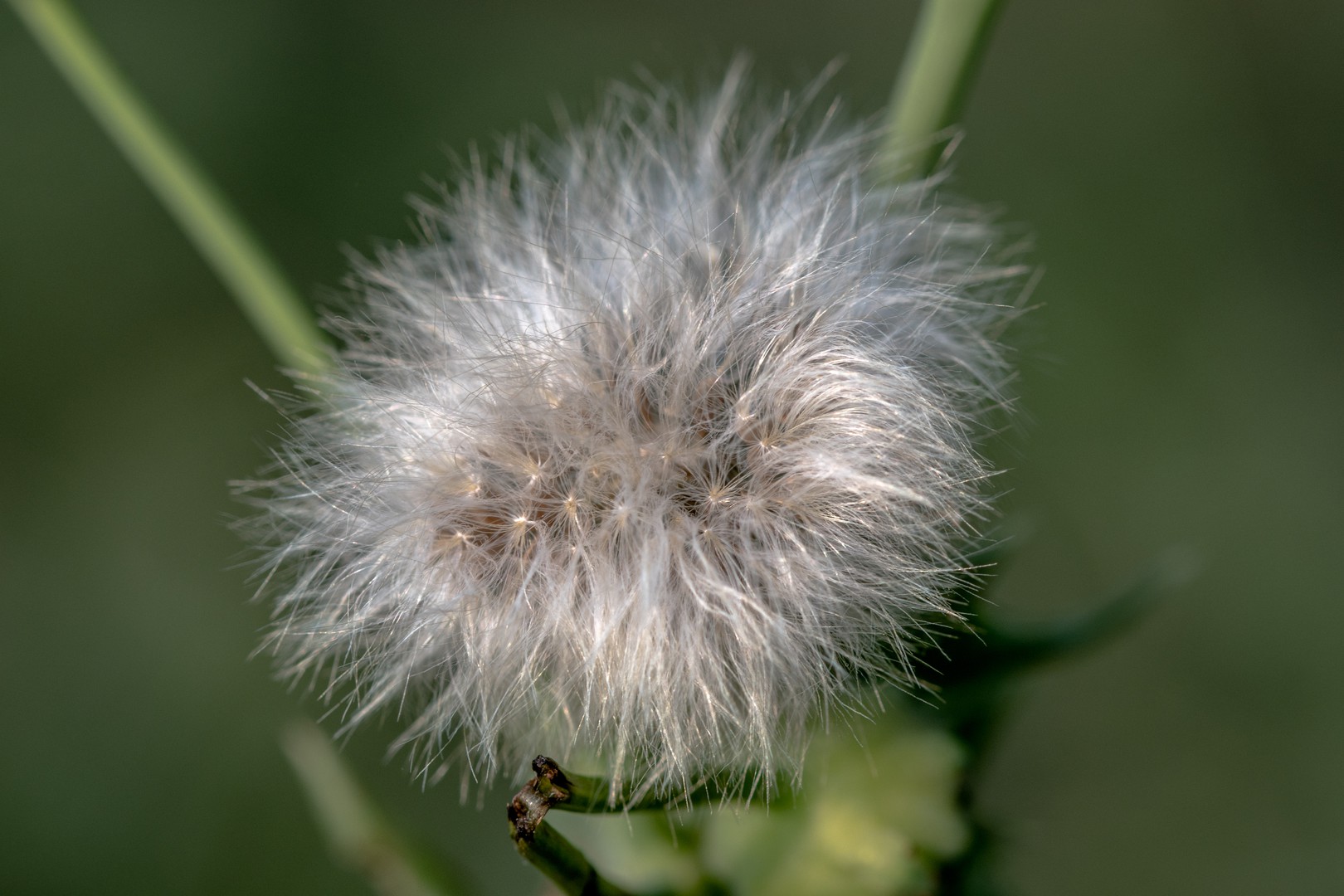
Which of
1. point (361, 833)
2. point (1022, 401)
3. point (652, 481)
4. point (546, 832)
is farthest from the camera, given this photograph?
point (1022, 401)

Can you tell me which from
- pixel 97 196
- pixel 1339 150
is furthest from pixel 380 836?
pixel 1339 150

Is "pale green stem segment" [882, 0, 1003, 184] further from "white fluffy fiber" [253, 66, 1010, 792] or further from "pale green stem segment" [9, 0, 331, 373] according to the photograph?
"pale green stem segment" [9, 0, 331, 373]

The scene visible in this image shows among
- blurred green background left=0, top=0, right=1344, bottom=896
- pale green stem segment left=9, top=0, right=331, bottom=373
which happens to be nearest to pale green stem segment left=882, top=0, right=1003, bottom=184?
pale green stem segment left=9, top=0, right=331, bottom=373

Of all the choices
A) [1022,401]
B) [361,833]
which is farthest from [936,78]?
[1022,401]

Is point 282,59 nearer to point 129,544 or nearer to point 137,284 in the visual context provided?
point 137,284

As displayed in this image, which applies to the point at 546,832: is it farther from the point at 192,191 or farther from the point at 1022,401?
the point at 1022,401

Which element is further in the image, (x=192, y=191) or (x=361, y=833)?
(x=361, y=833)
